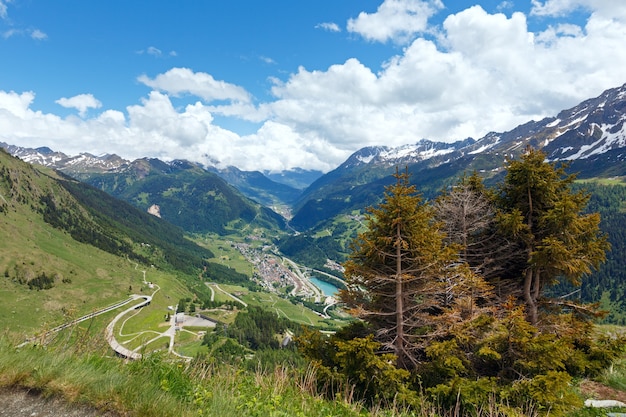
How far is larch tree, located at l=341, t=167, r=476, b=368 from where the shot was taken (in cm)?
1711

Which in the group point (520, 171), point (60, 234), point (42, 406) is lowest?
point (60, 234)

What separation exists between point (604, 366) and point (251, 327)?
139300 millimetres

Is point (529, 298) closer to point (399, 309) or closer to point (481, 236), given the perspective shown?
point (481, 236)

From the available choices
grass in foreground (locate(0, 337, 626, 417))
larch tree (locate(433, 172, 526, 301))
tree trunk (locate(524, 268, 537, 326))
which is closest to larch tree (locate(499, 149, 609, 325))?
tree trunk (locate(524, 268, 537, 326))

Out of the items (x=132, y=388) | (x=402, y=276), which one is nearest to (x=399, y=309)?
(x=402, y=276)

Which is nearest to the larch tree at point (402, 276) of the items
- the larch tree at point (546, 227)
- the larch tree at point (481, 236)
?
the larch tree at point (481, 236)

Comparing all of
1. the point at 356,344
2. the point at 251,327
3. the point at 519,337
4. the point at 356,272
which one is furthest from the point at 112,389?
the point at 251,327

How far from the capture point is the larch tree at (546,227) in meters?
19.6

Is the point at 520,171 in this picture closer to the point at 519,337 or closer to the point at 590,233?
the point at 590,233

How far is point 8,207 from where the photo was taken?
185250 mm

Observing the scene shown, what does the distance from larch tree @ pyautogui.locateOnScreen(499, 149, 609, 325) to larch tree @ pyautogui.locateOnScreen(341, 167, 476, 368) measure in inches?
211

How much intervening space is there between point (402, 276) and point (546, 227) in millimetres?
11156

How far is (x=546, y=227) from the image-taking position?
21.0 m

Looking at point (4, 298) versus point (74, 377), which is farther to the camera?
point (4, 298)
